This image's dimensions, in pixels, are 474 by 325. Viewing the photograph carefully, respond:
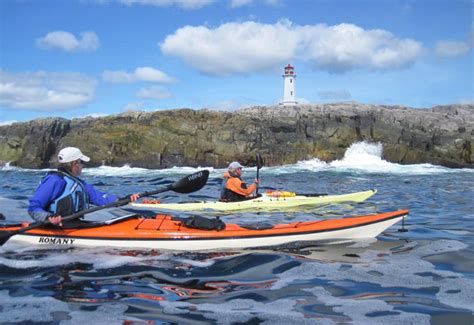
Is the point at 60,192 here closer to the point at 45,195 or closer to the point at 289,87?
the point at 45,195

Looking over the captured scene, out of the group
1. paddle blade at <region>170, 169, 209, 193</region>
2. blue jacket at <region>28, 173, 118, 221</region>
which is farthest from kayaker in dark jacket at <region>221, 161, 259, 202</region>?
blue jacket at <region>28, 173, 118, 221</region>

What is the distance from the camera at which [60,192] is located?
18.3ft

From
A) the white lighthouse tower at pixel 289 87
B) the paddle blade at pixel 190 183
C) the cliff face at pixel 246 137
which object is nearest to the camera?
the paddle blade at pixel 190 183

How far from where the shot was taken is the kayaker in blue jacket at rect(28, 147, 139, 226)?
5500 millimetres

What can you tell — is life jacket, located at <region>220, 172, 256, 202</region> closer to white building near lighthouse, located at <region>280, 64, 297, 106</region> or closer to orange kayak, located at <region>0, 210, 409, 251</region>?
orange kayak, located at <region>0, 210, 409, 251</region>

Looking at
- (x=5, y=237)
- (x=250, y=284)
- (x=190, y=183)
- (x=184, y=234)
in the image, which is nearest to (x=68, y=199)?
(x=5, y=237)

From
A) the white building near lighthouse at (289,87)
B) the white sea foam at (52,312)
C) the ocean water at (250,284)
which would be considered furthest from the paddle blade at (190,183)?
the white building near lighthouse at (289,87)

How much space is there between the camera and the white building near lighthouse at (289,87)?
54812 mm

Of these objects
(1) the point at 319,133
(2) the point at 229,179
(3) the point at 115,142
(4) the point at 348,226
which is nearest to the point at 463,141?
(1) the point at 319,133

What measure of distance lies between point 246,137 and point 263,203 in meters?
23.5

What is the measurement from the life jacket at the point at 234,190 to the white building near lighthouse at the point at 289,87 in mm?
45472

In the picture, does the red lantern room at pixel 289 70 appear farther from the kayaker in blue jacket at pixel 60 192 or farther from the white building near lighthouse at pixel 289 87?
the kayaker in blue jacket at pixel 60 192

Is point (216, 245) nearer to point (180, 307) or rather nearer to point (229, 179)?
point (180, 307)

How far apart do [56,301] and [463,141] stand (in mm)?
34826
